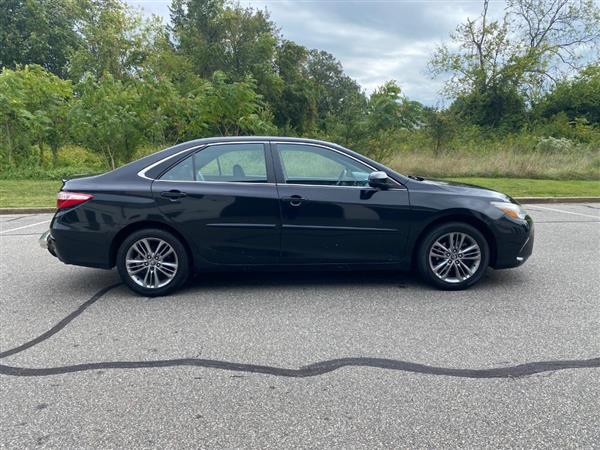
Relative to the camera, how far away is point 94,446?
2027 mm

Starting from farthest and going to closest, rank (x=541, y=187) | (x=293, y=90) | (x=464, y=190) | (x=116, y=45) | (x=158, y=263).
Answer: (x=293, y=90), (x=116, y=45), (x=541, y=187), (x=464, y=190), (x=158, y=263)

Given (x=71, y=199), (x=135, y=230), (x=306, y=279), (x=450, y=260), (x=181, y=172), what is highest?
(x=181, y=172)

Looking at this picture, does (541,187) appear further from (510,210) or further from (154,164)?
(154,164)

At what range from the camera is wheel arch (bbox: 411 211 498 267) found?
13.6ft

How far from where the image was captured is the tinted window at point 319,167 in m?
4.15

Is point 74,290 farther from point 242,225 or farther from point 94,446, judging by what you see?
point 94,446

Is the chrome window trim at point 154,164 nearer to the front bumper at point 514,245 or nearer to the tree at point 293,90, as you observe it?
the front bumper at point 514,245

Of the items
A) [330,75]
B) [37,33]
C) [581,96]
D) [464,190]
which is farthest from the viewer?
Result: [330,75]

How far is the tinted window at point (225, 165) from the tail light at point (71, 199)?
770mm

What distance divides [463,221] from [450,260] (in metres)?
0.44

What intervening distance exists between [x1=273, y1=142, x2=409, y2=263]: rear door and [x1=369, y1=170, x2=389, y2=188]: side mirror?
0.18ft

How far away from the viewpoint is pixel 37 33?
34656mm

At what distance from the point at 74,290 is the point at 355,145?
13.0 metres

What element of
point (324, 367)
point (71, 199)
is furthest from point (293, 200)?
point (71, 199)
